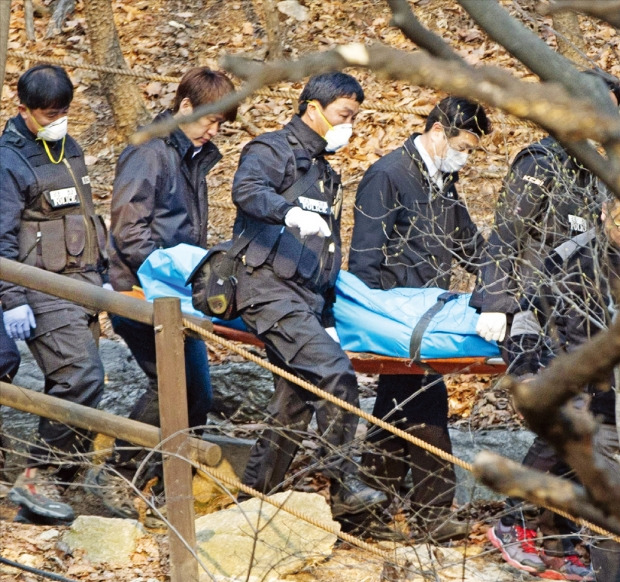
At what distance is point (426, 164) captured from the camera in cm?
562

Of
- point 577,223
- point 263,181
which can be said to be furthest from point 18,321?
point 577,223

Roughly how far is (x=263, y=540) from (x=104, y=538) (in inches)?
28.5

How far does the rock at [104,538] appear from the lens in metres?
4.89

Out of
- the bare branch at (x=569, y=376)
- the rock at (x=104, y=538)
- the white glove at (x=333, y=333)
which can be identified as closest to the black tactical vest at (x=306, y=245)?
the white glove at (x=333, y=333)

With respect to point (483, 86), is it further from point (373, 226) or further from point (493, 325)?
point (373, 226)

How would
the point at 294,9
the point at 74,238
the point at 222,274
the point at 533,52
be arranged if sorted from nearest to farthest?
the point at 533,52, the point at 222,274, the point at 74,238, the point at 294,9

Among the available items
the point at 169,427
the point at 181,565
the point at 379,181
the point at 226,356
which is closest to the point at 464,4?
the point at 169,427

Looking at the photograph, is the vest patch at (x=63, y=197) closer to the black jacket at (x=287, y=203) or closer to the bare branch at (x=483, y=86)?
the black jacket at (x=287, y=203)

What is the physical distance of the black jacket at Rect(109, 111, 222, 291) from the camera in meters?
5.36

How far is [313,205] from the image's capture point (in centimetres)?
509

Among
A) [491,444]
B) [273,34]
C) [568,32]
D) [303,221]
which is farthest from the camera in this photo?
[273,34]

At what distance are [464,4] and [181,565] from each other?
3234 mm

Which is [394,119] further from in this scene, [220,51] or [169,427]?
[169,427]

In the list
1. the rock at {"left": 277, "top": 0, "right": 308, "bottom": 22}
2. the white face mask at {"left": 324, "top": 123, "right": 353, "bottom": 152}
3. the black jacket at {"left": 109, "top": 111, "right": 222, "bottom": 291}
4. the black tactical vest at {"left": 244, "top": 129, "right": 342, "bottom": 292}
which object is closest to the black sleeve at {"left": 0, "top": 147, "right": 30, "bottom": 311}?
the black jacket at {"left": 109, "top": 111, "right": 222, "bottom": 291}
